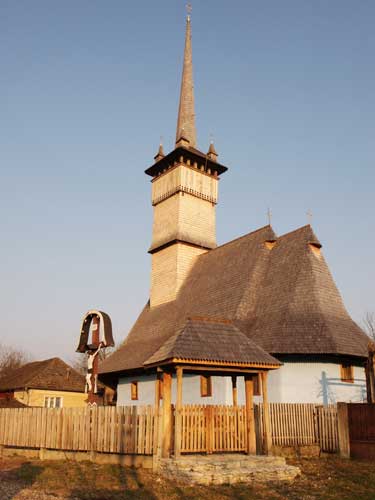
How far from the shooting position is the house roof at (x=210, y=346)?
44.1 feet

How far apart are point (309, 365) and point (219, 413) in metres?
7.96

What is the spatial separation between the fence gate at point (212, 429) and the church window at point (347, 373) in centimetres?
853

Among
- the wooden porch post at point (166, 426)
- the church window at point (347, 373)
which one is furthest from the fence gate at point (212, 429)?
the church window at point (347, 373)

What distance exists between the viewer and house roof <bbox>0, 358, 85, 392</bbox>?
37.4 metres

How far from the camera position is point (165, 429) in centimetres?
1332

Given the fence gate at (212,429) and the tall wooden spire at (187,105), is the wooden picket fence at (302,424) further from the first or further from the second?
the tall wooden spire at (187,105)

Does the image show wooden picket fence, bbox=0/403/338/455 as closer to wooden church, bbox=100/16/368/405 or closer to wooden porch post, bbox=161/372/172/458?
wooden porch post, bbox=161/372/172/458

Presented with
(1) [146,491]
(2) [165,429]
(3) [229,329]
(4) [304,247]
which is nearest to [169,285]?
(4) [304,247]

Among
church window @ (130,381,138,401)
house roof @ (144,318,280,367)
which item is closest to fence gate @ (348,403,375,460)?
house roof @ (144,318,280,367)

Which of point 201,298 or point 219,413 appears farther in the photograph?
point 201,298

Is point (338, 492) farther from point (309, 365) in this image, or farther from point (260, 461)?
point (309, 365)

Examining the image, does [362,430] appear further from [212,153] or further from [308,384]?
[212,153]

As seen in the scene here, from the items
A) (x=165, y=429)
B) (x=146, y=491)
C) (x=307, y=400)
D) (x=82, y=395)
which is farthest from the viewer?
(x=82, y=395)

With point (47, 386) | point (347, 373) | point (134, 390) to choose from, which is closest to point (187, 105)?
point (134, 390)
